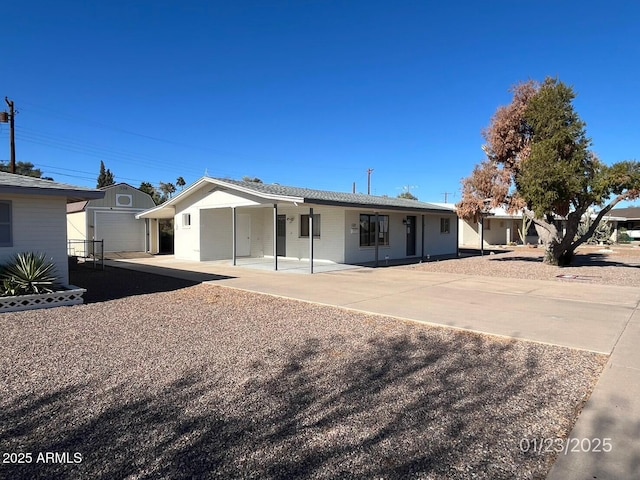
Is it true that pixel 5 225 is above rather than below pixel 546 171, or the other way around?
below

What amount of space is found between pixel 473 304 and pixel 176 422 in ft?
23.0

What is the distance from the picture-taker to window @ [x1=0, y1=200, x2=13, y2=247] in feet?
30.0

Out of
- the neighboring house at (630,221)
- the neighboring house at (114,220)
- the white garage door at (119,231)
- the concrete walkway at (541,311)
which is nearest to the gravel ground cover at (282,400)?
the concrete walkway at (541,311)

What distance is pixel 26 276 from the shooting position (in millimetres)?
8422

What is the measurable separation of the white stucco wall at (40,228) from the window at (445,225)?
19.8 metres

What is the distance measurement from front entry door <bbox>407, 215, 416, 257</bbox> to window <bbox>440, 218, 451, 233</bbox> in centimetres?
297

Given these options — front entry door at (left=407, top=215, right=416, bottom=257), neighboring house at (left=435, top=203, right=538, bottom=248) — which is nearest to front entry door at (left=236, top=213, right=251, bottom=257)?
front entry door at (left=407, top=215, right=416, bottom=257)

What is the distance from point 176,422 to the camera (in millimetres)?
3537

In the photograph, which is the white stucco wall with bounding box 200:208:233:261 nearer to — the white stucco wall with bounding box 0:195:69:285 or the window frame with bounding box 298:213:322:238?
the window frame with bounding box 298:213:322:238

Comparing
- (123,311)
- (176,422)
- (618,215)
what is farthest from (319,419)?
(618,215)

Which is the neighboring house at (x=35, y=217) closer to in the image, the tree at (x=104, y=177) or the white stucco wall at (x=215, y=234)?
the white stucco wall at (x=215, y=234)
